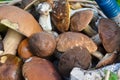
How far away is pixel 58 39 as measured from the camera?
1.10 m

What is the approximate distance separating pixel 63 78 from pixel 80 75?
0.11 meters

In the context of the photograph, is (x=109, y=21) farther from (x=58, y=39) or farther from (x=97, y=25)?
(x=58, y=39)

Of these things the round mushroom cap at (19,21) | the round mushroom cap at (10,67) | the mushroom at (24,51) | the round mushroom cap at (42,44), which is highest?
the round mushroom cap at (19,21)

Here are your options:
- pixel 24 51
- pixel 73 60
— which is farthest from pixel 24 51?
pixel 73 60

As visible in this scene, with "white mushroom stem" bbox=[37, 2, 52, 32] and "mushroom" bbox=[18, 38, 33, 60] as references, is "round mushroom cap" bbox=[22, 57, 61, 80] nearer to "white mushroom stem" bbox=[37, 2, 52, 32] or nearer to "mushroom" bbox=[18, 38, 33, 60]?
"mushroom" bbox=[18, 38, 33, 60]

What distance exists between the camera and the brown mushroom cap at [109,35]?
1.05m

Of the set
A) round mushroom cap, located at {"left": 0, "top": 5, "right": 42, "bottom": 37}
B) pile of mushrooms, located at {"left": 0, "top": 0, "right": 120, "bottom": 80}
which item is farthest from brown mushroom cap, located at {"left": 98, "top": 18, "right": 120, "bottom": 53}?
round mushroom cap, located at {"left": 0, "top": 5, "right": 42, "bottom": 37}

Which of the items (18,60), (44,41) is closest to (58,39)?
(44,41)

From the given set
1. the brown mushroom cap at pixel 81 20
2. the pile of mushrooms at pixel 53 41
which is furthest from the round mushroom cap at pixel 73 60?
the brown mushroom cap at pixel 81 20

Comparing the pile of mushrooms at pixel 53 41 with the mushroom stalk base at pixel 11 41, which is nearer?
the pile of mushrooms at pixel 53 41

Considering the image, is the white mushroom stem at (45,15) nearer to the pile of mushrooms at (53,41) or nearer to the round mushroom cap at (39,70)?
the pile of mushrooms at (53,41)

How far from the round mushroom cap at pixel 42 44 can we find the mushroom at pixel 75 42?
27 mm

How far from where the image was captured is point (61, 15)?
44.9 inches

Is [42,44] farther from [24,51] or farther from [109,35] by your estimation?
[109,35]
